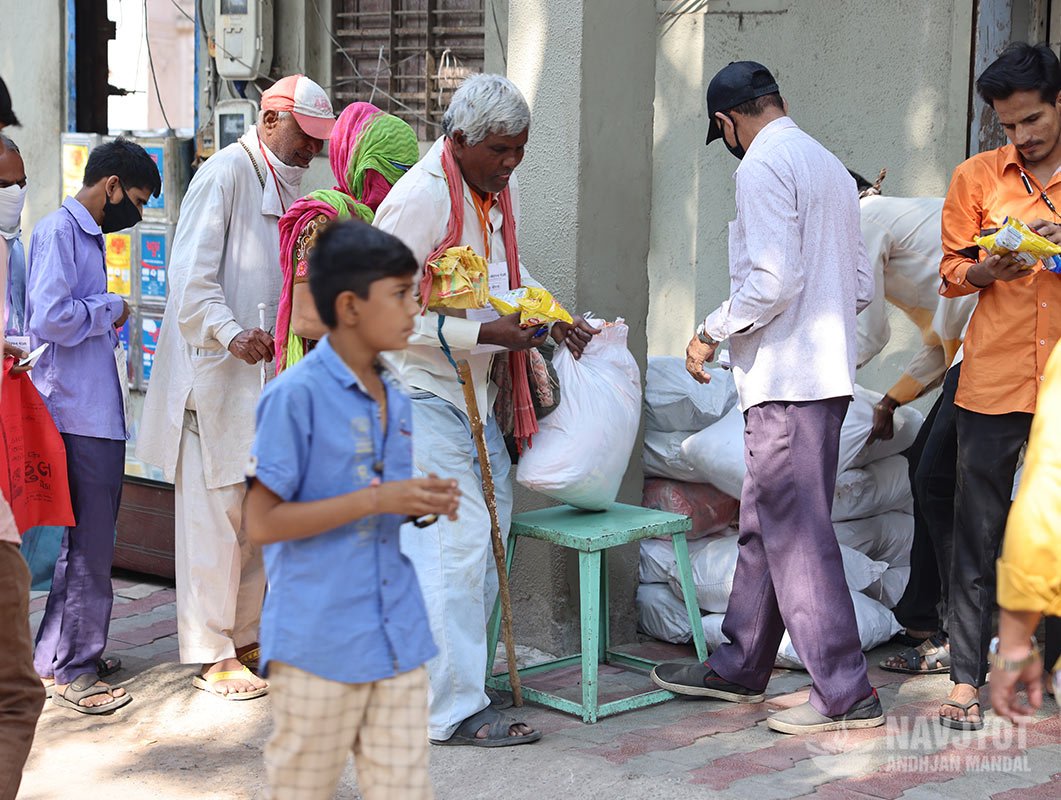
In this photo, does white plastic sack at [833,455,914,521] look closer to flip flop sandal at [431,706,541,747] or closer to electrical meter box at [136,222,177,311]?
flip flop sandal at [431,706,541,747]

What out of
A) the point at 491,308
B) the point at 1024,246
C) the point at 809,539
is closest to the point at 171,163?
the point at 491,308

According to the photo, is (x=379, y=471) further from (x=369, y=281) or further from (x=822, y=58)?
(x=822, y=58)

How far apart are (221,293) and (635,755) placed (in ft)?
6.64

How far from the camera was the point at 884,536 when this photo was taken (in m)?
5.41

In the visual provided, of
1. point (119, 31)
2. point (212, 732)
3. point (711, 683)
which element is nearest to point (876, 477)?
point (711, 683)

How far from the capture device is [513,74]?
197 inches

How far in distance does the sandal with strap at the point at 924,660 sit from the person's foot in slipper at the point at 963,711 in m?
0.54

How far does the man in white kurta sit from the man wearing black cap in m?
1.50

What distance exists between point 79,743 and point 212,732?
0.41 metres

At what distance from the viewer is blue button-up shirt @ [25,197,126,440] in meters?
4.61

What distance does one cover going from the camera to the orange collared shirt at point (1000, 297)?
4.14 m

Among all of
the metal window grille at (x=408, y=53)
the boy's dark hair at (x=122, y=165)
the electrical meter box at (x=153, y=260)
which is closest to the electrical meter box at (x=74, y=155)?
the electrical meter box at (x=153, y=260)

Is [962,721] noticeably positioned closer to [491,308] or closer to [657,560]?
[657,560]

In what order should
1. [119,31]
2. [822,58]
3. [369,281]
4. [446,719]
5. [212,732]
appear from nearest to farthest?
[369,281] → [446,719] → [212,732] → [822,58] → [119,31]
